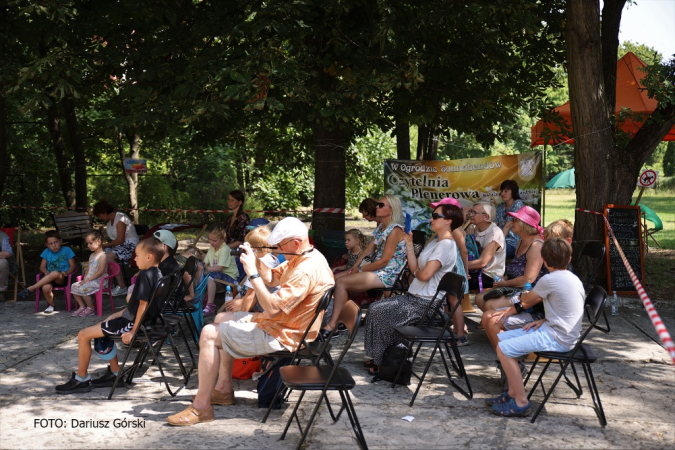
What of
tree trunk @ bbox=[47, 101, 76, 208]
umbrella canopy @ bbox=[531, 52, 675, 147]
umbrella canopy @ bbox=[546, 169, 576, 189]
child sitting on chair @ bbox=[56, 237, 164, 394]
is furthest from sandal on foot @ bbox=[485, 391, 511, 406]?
umbrella canopy @ bbox=[546, 169, 576, 189]

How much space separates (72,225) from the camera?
39.9 feet

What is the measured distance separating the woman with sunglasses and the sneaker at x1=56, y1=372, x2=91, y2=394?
7.58ft

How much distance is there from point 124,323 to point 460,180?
6661 mm

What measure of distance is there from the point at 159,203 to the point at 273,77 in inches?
453

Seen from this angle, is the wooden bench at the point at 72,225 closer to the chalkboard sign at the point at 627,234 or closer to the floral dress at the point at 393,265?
the floral dress at the point at 393,265

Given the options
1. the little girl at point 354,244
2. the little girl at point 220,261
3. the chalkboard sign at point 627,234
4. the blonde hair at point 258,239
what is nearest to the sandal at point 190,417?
the blonde hair at point 258,239

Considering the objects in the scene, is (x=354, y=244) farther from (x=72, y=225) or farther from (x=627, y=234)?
(x=72, y=225)

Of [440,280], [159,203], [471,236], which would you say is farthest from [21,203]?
[440,280]

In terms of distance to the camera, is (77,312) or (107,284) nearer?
(77,312)

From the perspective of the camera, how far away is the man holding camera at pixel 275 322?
4852mm

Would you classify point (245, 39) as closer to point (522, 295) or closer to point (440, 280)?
point (440, 280)

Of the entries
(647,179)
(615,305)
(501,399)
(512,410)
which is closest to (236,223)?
(615,305)

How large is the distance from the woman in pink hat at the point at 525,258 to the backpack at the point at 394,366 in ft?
3.59

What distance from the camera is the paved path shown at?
4629 mm
